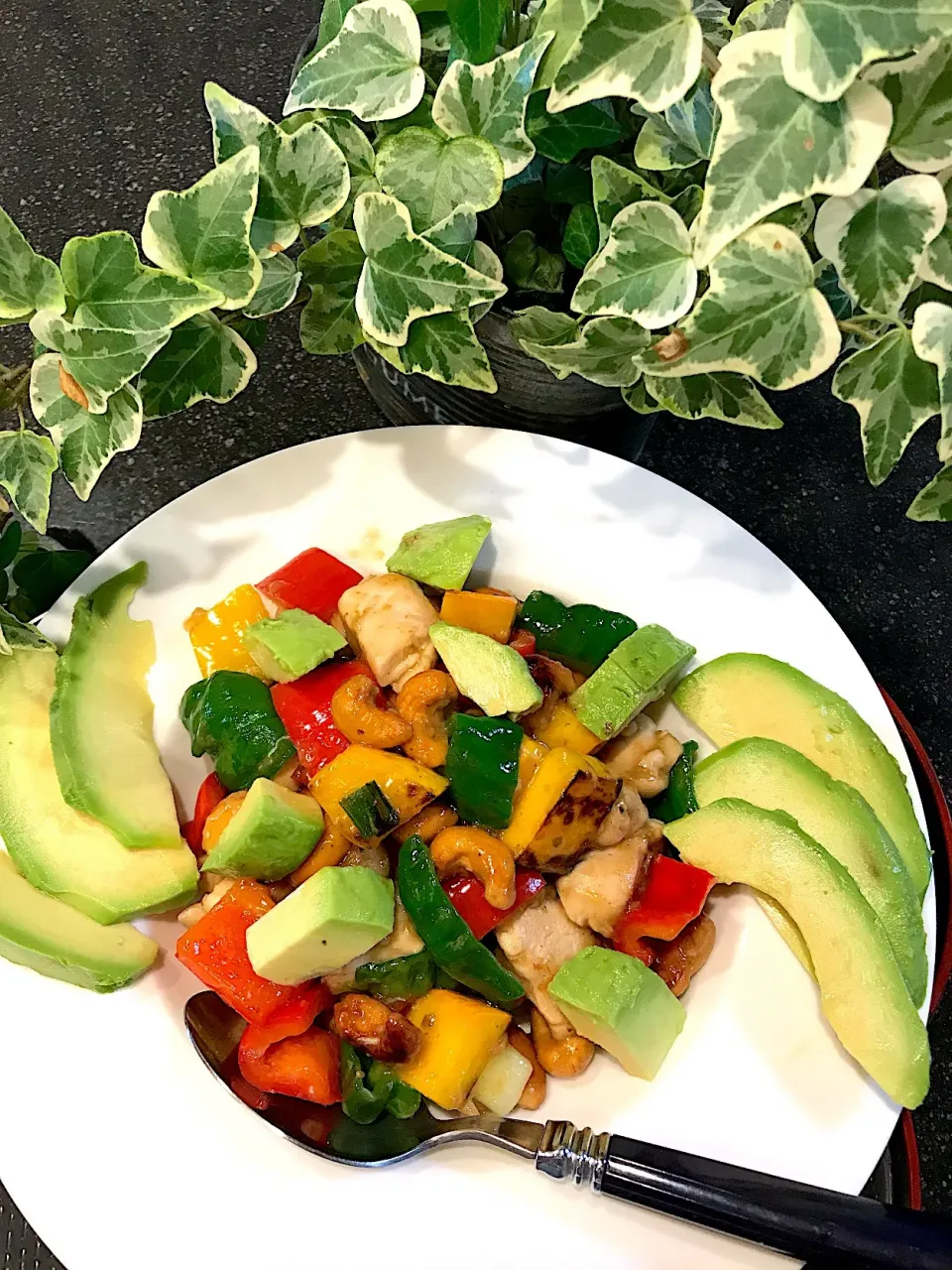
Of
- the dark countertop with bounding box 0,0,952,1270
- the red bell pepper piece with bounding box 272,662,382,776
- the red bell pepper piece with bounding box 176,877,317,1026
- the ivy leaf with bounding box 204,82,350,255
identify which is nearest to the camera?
the ivy leaf with bounding box 204,82,350,255

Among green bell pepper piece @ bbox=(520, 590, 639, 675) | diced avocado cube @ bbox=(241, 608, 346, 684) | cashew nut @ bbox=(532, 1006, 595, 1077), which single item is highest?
diced avocado cube @ bbox=(241, 608, 346, 684)

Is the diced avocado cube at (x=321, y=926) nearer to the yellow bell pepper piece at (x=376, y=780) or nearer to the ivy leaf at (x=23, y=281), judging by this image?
the yellow bell pepper piece at (x=376, y=780)

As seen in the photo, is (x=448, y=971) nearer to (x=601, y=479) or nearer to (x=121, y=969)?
(x=121, y=969)

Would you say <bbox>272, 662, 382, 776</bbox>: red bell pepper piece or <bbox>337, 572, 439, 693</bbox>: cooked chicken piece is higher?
<bbox>337, 572, 439, 693</bbox>: cooked chicken piece

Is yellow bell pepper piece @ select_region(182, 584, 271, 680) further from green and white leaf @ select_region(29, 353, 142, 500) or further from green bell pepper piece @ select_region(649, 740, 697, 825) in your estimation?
green bell pepper piece @ select_region(649, 740, 697, 825)

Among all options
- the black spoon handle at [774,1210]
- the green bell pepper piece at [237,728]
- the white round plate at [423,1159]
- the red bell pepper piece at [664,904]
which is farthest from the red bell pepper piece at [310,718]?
the black spoon handle at [774,1210]

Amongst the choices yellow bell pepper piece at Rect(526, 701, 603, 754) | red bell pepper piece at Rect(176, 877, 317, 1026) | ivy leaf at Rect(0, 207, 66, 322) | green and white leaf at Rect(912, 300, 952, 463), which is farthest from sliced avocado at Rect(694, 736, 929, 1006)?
ivy leaf at Rect(0, 207, 66, 322)

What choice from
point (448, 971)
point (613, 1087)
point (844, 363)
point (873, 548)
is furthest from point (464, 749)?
point (873, 548)

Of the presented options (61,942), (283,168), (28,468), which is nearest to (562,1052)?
(61,942)
